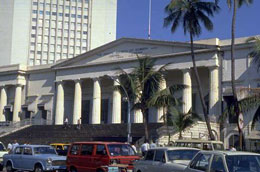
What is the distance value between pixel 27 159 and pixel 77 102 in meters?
35.6

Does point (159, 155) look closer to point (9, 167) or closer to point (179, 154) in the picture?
point (179, 154)

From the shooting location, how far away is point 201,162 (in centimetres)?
1171

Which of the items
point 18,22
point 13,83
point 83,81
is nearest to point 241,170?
point 83,81

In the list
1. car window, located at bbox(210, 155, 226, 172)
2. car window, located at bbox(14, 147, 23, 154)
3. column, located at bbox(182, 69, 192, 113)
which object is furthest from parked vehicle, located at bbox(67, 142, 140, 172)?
column, located at bbox(182, 69, 192, 113)

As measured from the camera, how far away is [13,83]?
6450 cm

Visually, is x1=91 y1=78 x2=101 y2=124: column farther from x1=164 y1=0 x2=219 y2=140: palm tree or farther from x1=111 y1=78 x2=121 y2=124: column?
x1=164 y1=0 x2=219 y2=140: palm tree

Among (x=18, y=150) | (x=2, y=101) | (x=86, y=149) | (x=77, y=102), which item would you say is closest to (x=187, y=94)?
(x=77, y=102)

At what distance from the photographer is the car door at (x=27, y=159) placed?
2027cm

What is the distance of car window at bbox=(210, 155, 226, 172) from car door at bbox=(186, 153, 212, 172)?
6.5 inches

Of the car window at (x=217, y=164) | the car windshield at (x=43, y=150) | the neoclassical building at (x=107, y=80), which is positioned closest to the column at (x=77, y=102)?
the neoclassical building at (x=107, y=80)

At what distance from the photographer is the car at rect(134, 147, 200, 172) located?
46.2 feet

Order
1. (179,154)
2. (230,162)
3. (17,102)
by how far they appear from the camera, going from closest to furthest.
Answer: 1. (230,162)
2. (179,154)
3. (17,102)

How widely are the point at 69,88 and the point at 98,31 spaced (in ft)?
114

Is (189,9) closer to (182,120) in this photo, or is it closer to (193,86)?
(182,120)
